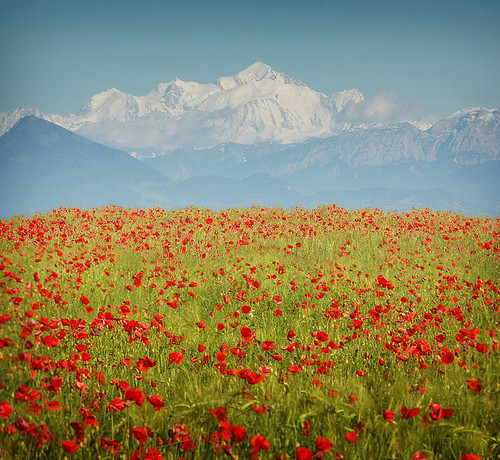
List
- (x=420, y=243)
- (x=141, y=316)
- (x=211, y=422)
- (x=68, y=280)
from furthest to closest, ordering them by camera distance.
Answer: (x=420, y=243) → (x=68, y=280) → (x=141, y=316) → (x=211, y=422)

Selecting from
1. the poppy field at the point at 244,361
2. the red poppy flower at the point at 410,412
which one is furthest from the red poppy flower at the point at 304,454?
the red poppy flower at the point at 410,412

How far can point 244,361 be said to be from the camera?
377cm

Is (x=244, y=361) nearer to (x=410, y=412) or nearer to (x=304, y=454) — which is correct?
(x=410, y=412)

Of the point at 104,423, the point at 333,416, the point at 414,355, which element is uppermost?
the point at 414,355

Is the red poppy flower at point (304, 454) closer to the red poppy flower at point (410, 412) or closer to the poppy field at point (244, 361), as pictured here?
the poppy field at point (244, 361)

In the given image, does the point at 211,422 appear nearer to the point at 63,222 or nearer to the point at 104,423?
the point at 104,423

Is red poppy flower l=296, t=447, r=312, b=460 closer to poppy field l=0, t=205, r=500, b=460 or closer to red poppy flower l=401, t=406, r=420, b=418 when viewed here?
poppy field l=0, t=205, r=500, b=460

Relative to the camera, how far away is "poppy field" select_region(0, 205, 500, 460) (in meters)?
2.43

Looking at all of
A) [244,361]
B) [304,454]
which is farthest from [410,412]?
[244,361]

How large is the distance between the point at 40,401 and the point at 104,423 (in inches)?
21.1

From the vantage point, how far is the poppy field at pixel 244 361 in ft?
7.97

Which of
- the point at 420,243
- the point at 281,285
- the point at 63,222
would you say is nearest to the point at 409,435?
the point at 281,285

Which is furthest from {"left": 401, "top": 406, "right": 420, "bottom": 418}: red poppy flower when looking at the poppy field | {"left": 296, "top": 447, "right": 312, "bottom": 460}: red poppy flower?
{"left": 296, "top": 447, "right": 312, "bottom": 460}: red poppy flower

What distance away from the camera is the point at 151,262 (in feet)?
28.2
